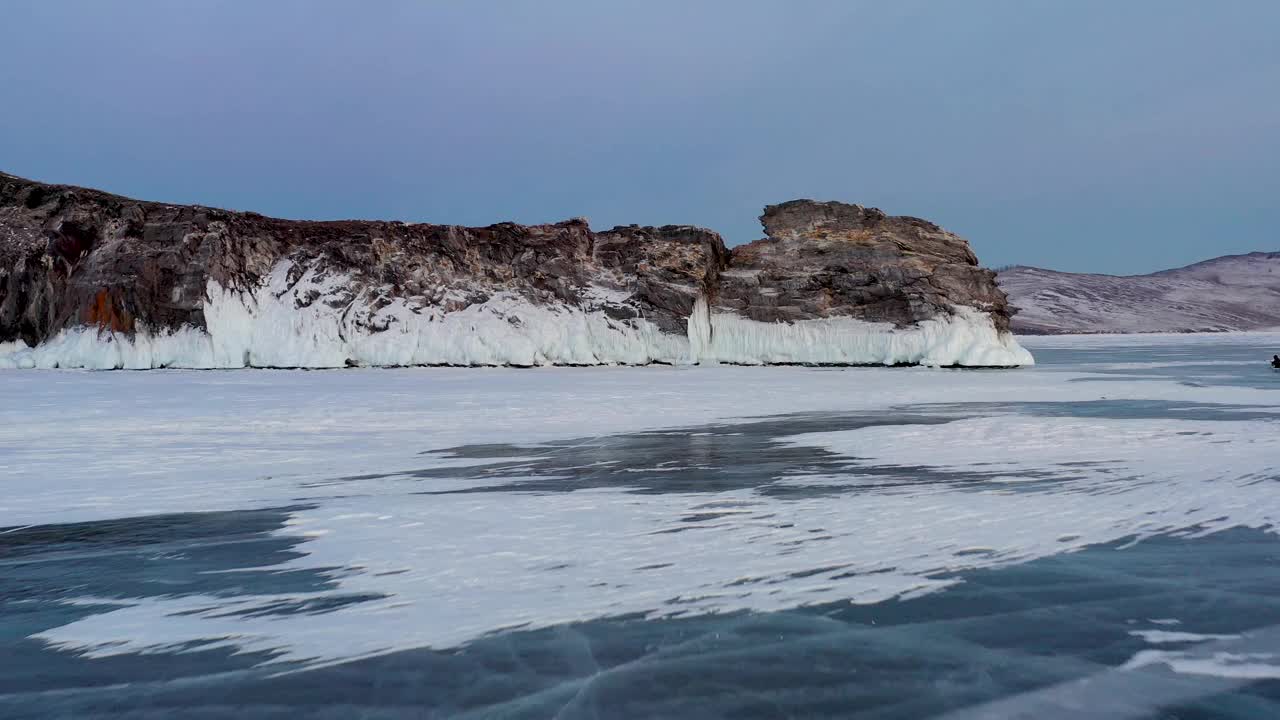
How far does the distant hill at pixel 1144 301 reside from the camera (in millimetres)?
136375

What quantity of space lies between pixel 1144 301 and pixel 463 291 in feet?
488

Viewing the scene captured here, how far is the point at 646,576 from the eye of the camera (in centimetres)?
458

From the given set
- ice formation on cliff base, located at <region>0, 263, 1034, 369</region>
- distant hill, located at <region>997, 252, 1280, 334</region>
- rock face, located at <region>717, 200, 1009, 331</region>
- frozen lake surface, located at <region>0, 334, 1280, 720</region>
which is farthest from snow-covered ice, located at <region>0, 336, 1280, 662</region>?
distant hill, located at <region>997, 252, 1280, 334</region>

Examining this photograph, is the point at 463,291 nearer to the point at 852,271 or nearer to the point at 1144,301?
the point at 852,271

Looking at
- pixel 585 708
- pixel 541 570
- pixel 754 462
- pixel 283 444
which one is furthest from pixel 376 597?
pixel 283 444

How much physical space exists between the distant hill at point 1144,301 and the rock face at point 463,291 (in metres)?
98.0

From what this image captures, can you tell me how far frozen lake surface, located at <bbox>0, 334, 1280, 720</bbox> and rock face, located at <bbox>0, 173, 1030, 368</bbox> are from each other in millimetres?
22311

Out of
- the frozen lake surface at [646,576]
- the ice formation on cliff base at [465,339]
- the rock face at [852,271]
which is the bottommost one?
the frozen lake surface at [646,576]

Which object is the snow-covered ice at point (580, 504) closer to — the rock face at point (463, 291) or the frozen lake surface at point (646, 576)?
the frozen lake surface at point (646, 576)

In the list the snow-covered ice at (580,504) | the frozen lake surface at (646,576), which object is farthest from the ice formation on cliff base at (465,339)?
the frozen lake surface at (646,576)

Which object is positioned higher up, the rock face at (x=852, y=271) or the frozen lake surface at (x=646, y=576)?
the rock face at (x=852, y=271)

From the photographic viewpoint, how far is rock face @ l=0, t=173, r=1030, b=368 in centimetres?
3173

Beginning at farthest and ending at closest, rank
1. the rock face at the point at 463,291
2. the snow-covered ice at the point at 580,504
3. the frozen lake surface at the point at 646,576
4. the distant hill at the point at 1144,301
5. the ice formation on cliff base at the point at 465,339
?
the distant hill at the point at 1144,301 → the rock face at the point at 463,291 → the ice formation on cliff base at the point at 465,339 → the snow-covered ice at the point at 580,504 → the frozen lake surface at the point at 646,576

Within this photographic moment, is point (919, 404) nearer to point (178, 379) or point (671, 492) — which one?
point (671, 492)
